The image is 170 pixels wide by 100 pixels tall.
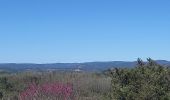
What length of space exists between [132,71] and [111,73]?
24.4 inches

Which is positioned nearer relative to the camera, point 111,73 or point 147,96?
point 147,96

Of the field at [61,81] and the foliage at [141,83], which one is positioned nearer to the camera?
the foliage at [141,83]

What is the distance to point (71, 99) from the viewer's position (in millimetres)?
16859

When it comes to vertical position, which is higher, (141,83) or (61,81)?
(141,83)

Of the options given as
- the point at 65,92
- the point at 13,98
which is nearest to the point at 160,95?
the point at 65,92

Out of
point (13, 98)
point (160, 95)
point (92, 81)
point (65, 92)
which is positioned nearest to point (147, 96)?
point (160, 95)

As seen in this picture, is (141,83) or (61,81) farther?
(61,81)

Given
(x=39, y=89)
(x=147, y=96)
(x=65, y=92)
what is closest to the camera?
(x=147, y=96)

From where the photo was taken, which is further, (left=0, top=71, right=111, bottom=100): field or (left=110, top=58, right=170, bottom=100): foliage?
(left=0, top=71, right=111, bottom=100): field

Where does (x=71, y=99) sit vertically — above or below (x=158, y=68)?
below

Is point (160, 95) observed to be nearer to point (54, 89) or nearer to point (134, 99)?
point (134, 99)

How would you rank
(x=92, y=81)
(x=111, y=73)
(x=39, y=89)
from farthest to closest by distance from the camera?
1. (x=92, y=81)
2. (x=39, y=89)
3. (x=111, y=73)

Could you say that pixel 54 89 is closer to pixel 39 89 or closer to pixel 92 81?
pixel 39 89

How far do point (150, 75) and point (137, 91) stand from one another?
0.59 m
